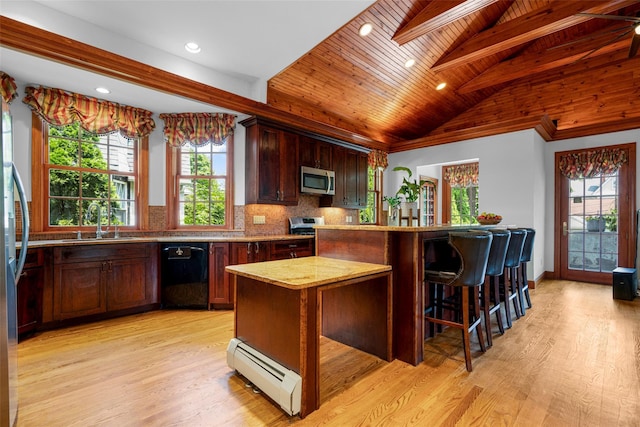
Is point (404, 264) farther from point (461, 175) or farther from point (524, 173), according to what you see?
point (461, 175)

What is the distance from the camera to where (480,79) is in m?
5.43

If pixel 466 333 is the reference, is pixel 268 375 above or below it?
below

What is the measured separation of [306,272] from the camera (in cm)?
195

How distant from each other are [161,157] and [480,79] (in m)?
5.52

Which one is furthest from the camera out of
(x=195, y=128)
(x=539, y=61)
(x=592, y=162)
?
(x=592, y=162)

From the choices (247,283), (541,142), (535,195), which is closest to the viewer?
(247,283)

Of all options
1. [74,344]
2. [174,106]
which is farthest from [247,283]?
[174,106]

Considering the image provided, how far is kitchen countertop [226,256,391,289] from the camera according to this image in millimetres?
1704

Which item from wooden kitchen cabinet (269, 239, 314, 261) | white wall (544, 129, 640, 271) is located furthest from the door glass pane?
wooden kitchen cabinet (269, 239, 314, 261)

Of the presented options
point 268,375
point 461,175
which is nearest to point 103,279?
point 268,375

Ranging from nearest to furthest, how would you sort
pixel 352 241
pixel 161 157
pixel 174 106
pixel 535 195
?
pixel 352 241, pixel 174 106, pixel 161 157, pixel 535 195

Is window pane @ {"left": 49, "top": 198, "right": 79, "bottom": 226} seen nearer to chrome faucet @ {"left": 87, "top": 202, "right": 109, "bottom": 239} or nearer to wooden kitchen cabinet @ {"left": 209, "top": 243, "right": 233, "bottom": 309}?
chrome faucet @ {"left": 87, "top": 202, "right": 109, "bottom": 239}

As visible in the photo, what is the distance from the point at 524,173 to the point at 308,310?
15.7 feet

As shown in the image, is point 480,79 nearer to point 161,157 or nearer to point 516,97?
point 516,97
